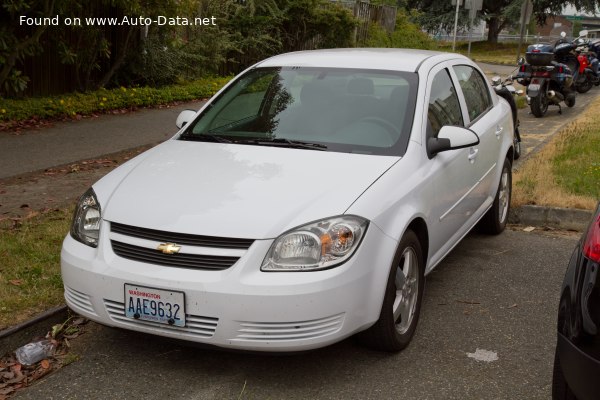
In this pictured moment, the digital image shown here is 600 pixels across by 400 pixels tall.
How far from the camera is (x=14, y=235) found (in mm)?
Answer: 5688

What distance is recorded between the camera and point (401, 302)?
4191mm

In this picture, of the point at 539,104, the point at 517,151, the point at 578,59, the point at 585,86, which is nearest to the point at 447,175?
the point at 517,151

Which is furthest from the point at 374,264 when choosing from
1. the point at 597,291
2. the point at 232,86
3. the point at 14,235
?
the point at 14,235

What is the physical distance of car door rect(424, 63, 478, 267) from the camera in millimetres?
4715

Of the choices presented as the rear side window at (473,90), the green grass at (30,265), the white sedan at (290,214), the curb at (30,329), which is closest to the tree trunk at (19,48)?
the green grass at (30,265)

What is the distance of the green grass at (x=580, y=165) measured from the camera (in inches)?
297

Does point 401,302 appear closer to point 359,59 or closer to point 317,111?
point 317,111

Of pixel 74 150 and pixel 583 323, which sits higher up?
pixel 583 323

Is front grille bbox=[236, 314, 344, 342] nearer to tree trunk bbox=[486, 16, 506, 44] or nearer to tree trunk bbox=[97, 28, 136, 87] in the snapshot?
tree trunk bbox=[97, 28, 136, 87]

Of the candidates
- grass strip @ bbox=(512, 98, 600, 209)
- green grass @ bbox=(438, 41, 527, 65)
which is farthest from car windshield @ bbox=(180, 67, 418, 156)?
green grass @ bbox=(438, 41, 527, 65)

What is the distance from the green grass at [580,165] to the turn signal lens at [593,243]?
4.61 meters

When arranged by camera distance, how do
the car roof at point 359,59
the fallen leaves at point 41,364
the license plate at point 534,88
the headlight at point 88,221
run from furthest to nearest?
the license plate at point 534,88 → the car roof at point 359,59 → the headlight at point 88,221 → the fallen leaves at point 41,364

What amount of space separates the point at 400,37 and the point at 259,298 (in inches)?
903

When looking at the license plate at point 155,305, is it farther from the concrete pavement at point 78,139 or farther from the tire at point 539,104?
the tire at point 539,104
